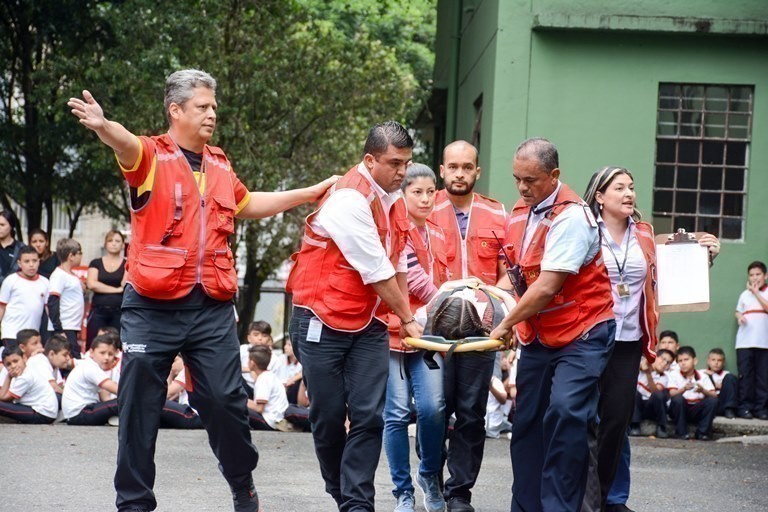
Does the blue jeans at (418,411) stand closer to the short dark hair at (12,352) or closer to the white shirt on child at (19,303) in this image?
the short dark hair at (12,352)

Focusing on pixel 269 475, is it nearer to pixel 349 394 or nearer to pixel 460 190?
pixel 460 190

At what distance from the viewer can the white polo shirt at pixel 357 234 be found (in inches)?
242

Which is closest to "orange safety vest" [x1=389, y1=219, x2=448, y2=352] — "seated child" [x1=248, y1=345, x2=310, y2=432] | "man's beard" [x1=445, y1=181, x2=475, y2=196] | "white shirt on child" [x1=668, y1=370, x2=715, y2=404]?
"man's beard" [x1=445, y1=181, x2=475, y2=196]

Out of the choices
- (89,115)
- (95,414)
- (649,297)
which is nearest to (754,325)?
(95,414)

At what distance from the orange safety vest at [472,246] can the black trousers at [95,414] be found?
5.38 metres

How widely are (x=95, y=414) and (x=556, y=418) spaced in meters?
6.87

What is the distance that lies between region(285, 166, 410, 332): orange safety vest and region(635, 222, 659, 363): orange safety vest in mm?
1634

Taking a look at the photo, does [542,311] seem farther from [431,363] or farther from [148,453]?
[148,453]

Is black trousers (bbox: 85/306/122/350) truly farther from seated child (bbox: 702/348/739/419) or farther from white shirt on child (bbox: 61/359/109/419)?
seated child (bbox: 702/348/739/419)

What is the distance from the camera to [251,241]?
74.6 ft

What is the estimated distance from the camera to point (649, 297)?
23.2 feet

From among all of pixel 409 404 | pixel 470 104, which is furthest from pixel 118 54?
pixel 409 404

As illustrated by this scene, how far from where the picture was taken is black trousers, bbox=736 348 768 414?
14.0m

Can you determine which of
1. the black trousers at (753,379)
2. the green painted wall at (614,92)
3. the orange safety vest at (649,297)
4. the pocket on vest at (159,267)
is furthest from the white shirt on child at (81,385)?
the black trousers at (753,379)
